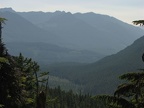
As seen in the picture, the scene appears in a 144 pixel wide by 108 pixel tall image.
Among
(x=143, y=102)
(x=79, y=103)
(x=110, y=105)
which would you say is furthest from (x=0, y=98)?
(x=79, y=103)

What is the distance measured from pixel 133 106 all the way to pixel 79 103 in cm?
16231

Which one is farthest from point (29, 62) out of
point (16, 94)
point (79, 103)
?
point (79, 103)

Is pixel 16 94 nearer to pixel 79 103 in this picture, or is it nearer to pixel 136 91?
pixel 136 91

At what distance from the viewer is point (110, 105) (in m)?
13.1

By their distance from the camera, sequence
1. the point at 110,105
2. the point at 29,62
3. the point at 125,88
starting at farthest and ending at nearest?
the point at 29,62
the point at 110,105
the point at 125,88

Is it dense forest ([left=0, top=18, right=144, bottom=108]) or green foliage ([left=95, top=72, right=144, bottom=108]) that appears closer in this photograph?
dense forest ([left=0, top=18, right=144, bottom=108])

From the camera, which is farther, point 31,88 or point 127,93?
point 31,88

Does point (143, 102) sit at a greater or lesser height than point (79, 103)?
greater

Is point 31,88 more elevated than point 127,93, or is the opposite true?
point 127,93

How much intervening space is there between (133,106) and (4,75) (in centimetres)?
846

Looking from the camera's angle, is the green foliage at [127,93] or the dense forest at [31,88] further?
the green foliage at [127,93]

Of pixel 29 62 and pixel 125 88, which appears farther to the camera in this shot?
pixel 29 62

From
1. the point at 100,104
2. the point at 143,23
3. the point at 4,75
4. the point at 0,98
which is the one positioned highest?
the point at 143,23

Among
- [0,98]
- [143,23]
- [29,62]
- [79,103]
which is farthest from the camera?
[79,103]
